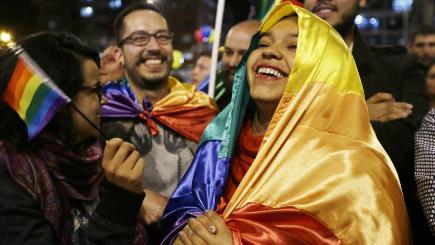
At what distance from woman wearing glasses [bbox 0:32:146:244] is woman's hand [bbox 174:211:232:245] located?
8.4 inches

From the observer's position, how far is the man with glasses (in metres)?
3.37

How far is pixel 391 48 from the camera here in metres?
3.45

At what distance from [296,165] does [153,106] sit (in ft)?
5.00

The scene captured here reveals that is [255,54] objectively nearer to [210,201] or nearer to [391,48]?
[210,201]

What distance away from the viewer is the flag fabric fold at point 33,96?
2.14 m

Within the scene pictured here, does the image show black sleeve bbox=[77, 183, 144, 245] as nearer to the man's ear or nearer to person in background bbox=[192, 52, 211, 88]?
the man's ear

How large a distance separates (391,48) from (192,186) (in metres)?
1.61

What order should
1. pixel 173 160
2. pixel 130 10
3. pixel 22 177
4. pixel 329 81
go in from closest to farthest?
pixel 22 177
pixel 329 81
pixel 173 160
pixel 130 10

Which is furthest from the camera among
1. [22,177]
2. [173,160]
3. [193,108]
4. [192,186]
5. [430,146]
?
[193,108]

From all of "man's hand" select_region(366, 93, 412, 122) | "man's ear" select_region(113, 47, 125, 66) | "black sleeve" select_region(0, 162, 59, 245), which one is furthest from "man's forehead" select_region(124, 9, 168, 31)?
"black sleeve" select_region(0, 162, 59, 245)

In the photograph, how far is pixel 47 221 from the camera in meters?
2.14

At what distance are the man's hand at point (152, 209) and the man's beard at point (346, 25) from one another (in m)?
1.46

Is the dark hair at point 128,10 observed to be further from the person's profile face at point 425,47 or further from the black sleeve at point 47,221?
the person's profile face at point 425,47

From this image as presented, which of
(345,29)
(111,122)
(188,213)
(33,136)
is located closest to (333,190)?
(188,213)
